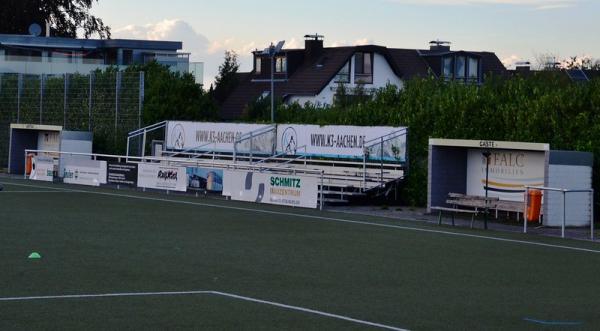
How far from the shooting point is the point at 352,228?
2852 centimetres

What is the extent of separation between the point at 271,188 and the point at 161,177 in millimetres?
6387

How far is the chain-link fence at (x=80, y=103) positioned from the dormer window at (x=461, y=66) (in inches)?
1398

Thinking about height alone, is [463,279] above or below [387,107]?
below

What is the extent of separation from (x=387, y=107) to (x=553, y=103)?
360 inches

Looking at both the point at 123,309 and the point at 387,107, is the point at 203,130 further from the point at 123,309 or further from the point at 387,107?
the point at 123,309

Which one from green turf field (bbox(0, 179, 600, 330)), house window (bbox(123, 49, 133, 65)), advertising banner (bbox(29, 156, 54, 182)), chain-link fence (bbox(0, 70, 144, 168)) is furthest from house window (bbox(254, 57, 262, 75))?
green turf field (bbox(0, 179, 600, 330))

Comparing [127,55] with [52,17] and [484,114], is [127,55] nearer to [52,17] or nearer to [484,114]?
[52,17]

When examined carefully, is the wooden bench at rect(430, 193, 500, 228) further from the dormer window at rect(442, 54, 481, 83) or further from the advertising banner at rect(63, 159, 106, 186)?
the dormer window at rect(442, 54, 481, 83)

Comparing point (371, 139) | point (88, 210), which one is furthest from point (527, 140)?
point (88, 210)

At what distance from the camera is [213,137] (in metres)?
46.9

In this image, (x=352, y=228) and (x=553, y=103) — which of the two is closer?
(x=352, y=228)

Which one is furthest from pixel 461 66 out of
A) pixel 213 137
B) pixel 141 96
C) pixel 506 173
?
pixel 506 173

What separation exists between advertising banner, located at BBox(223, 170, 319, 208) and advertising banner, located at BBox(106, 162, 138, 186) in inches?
206

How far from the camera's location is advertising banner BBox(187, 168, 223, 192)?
38.8 meters
